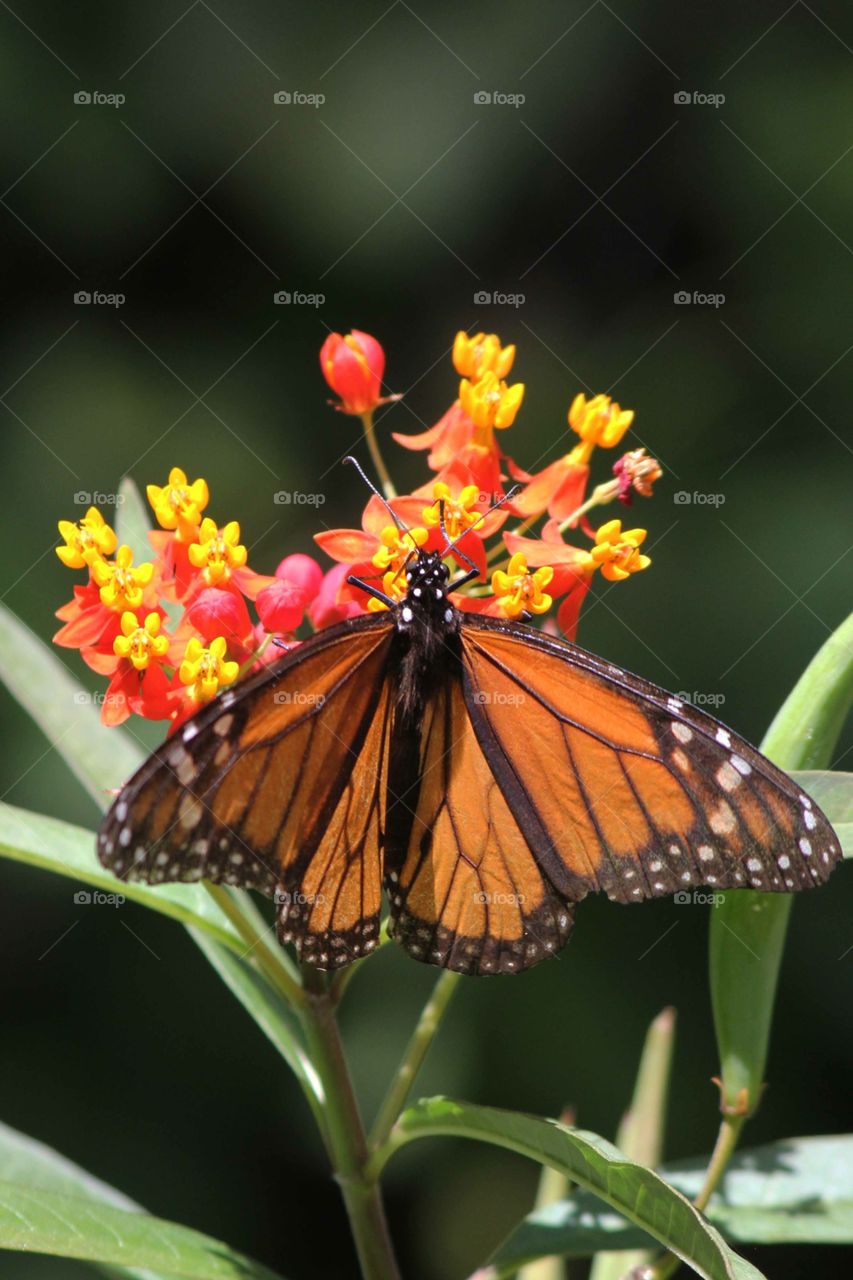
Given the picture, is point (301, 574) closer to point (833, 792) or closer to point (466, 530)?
point (466, 530)

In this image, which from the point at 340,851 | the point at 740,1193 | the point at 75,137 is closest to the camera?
the point at 340,851

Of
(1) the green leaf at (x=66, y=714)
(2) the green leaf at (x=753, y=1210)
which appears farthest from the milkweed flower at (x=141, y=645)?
(2) the green leaf at (x=753, y=1210)

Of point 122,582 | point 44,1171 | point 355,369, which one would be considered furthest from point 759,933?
point 44,1171

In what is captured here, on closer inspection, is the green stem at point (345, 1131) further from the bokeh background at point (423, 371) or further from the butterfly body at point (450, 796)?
the bokeh background at point (423, 371)

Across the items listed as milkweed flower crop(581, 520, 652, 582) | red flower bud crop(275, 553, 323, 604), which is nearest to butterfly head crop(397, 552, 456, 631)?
red flower bud crop(275, 553, 323, 604)

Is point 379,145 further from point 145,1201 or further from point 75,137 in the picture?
point 145,1201

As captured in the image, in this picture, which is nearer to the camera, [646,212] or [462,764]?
[462,764]

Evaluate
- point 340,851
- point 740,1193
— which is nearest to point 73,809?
point 340,851

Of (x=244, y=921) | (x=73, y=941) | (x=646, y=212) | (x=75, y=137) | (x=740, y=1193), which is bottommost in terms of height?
(x=740, y=1193)
